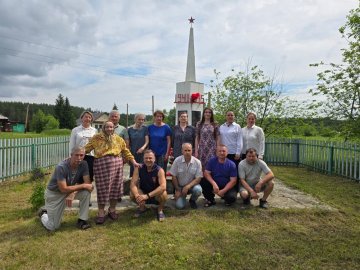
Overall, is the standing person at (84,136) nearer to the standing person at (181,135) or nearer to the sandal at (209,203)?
the standing person at (181,135)

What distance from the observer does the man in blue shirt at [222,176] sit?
4922mm

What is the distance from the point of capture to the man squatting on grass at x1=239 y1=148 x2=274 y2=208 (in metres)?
4.95

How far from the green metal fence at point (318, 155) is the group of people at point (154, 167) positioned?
4713 millimetres

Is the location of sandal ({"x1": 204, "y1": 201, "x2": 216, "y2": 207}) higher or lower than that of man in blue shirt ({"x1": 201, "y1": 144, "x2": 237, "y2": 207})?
lower

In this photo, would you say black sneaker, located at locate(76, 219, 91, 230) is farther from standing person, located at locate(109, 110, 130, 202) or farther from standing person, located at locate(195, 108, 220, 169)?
standing person, located at locate(195, 108, 220, 169)

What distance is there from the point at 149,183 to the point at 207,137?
61.6 inches

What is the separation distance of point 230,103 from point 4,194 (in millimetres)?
10681

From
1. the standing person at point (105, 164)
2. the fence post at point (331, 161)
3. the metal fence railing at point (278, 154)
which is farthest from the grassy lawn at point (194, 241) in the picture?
the fence post at point (331, 161)

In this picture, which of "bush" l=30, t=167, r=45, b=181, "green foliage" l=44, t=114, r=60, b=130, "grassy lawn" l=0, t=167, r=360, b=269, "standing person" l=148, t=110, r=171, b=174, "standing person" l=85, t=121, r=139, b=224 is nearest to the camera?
"grassy lawn" l=0, t=167, r=360, b=269

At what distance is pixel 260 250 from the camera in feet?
11.4

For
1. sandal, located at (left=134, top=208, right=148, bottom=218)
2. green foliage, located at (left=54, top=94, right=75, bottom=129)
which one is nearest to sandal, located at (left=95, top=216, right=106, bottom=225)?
sandal, located at (left=134, top=208, right=148, bottom=218)

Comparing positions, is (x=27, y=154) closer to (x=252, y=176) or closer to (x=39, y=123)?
(x=252, y=176)

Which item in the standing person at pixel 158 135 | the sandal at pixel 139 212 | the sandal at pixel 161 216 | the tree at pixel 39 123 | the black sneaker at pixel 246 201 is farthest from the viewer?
the tree at pixel 39 123

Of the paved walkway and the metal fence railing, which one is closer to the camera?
the paved walkway
